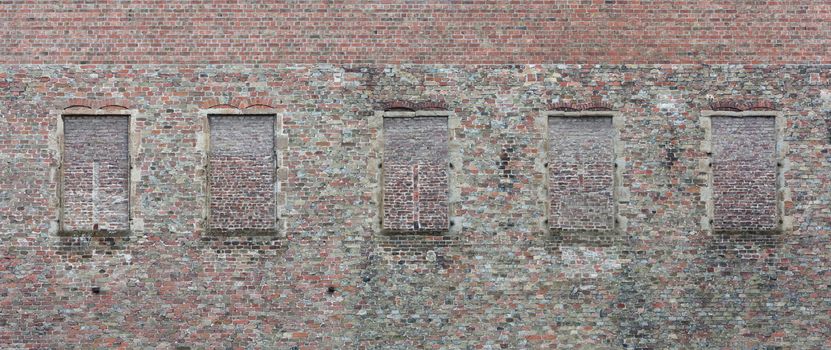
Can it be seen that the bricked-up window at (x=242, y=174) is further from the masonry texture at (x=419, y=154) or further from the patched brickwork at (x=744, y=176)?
the patched brickwork at (x=744, y=176)

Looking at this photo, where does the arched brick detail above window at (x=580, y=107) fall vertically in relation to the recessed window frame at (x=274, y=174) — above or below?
above

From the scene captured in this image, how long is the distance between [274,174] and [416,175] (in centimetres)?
213

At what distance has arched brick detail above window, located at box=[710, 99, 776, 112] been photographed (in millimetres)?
12750

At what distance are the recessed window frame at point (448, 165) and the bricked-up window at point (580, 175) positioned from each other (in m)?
1.42

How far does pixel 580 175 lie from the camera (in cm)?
1271

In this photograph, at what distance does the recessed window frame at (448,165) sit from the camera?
12.6m

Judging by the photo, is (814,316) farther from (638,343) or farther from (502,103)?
(502,103)

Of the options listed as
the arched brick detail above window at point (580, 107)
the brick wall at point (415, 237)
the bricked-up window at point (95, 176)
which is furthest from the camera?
the arched brick detail above window at point (580, 107)

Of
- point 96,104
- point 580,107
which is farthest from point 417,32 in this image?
point 96,104

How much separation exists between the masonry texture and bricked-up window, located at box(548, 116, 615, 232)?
0.14m

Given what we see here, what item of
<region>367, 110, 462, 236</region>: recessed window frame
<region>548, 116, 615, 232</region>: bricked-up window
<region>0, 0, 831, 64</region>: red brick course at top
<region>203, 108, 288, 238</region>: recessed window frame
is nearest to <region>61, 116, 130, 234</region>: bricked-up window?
<region>0, 0, 831, 64</region>: red brick course at top

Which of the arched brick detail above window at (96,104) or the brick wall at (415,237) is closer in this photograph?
the brick wall at (415,237)

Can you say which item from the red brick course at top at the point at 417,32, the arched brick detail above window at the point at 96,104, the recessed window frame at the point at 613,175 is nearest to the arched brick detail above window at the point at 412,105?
the red brick course at top at the point at 417,32

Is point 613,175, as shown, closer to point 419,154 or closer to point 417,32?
point 419,154
